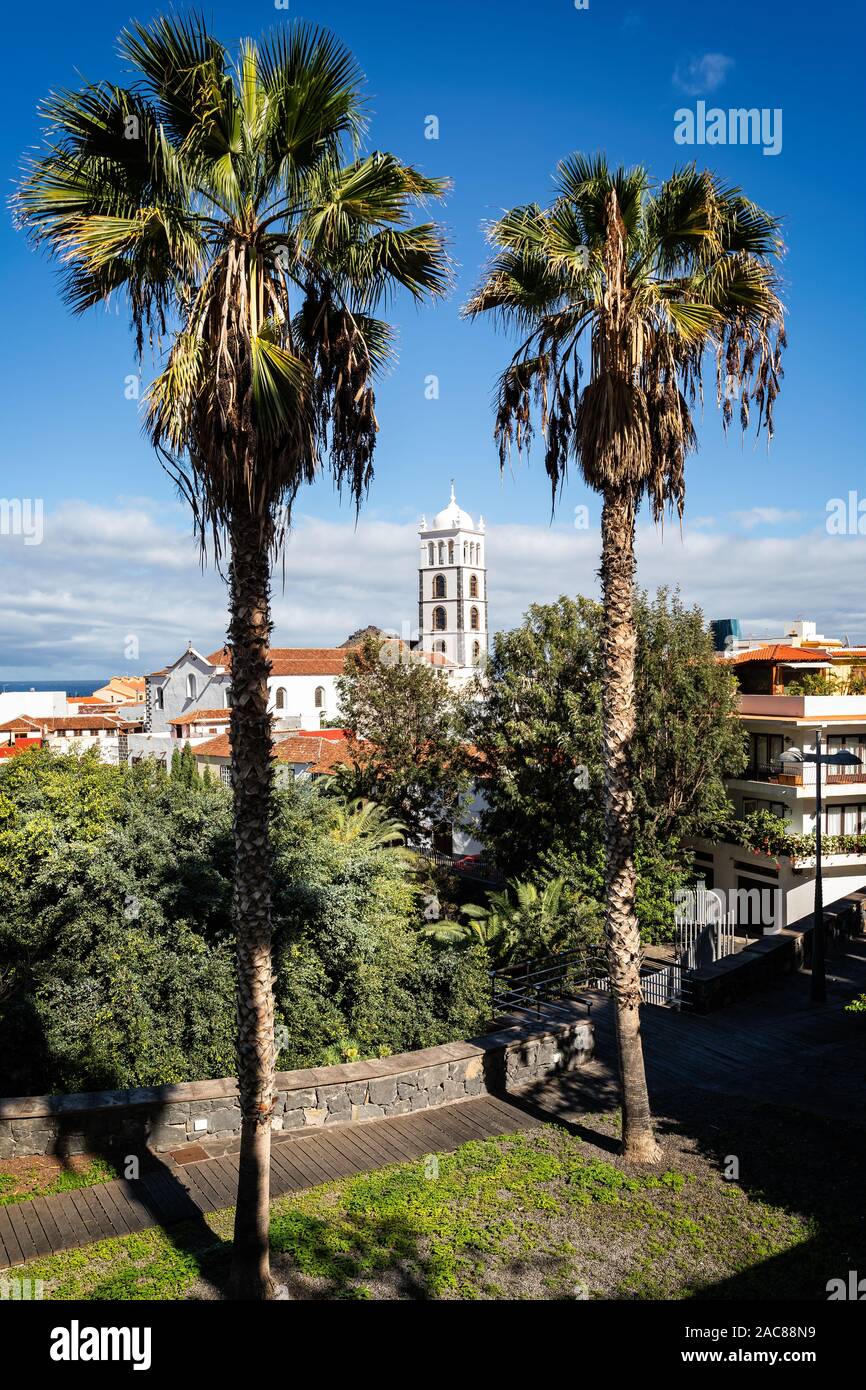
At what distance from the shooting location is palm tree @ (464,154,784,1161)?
32.3 feet

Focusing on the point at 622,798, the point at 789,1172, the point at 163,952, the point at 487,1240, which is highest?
the point at 622,798

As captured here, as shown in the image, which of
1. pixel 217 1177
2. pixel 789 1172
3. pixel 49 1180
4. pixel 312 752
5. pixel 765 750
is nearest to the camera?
pixel 49 1180

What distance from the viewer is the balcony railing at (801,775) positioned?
29.6 meters

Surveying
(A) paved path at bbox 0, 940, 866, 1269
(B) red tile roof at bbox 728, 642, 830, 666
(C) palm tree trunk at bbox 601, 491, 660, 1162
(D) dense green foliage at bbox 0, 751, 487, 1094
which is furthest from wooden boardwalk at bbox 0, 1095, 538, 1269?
(B) red tile roof at bbox 728, 642, 830, 666

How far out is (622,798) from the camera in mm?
10336

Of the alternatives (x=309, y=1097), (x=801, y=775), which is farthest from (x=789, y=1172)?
(x=801, y=775)

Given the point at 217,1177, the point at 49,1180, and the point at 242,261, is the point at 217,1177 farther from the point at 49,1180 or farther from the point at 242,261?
the point at 242,261

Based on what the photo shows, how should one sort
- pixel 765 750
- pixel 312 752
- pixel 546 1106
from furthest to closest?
pixel 312 752 → pixel 765 750 → pixel 546 1106

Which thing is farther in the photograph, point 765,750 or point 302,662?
point 302,662

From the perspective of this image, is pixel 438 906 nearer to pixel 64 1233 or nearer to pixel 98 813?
pixel 98 813

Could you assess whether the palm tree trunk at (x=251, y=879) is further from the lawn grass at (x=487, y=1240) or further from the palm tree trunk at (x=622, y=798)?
the palm tree trunk at (x=622, y=798)

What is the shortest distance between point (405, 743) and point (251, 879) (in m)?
24.4

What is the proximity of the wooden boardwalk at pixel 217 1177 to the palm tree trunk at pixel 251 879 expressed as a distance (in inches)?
80.9

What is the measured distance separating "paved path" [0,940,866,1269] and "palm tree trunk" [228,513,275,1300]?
80.0 inches
